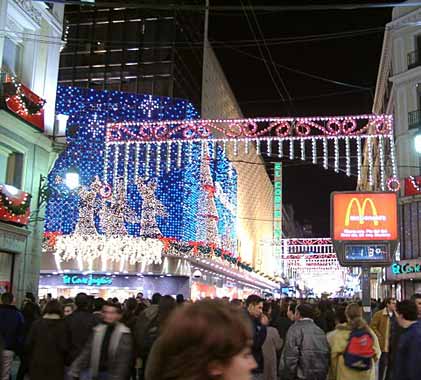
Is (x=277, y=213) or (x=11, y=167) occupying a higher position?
(x=277, y=213)

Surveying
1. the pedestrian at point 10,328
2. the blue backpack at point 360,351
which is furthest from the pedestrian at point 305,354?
the pedestrian at point 10,328

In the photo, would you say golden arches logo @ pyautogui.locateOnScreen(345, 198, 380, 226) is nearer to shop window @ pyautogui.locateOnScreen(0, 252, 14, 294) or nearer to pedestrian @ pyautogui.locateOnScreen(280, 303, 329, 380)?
pedestrian @ pyautogui.locateOnScreen(280, 303, 329, 380)

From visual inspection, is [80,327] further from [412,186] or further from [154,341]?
[412,186]

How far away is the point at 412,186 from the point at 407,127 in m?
3.58

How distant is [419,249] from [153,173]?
1438 cm

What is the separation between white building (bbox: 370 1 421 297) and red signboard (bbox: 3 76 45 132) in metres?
19.5

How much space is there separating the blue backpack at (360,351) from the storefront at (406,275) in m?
25.5

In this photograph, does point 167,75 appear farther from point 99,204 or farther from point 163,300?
point 163,300

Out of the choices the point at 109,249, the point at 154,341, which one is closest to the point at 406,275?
the point at 109,249

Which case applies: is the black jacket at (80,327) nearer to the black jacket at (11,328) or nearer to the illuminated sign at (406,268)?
the black jacket at (11,328)

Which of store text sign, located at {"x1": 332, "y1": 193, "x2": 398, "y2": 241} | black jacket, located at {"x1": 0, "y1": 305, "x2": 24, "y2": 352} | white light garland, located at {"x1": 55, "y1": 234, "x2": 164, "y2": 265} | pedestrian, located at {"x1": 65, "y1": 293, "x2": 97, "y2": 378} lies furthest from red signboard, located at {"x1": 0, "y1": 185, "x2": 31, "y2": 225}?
white light garland, located at {"x1": 55, "y1": 234, "x2": 164, "y2": 265}

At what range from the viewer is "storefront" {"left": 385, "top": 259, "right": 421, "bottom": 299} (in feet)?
103

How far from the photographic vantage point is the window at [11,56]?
19.0 meters

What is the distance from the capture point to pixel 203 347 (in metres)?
2.01
